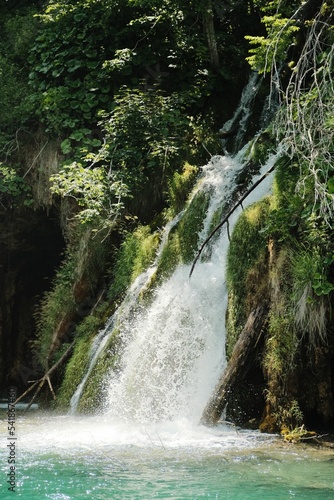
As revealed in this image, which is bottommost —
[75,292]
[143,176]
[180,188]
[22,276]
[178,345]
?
[178,345]

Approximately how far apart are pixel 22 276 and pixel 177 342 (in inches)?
227

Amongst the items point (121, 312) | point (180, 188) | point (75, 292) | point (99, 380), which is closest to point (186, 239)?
point (180, 188)

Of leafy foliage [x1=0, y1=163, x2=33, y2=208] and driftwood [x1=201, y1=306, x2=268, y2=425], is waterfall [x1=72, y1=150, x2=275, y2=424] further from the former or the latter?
leafy foliage [x1=0, y1=163, x2=33, y2=208]

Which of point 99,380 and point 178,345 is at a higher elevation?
point 178,345

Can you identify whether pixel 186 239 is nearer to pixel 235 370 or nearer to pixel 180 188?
pixel 180 188

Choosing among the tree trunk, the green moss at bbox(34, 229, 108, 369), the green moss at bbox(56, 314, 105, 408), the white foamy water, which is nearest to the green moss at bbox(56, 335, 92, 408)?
the green moss at bbox(56, 314, 105, 408)

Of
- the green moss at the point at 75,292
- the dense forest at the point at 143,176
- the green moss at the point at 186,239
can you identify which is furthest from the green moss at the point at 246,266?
the green moss at the point at 75,292

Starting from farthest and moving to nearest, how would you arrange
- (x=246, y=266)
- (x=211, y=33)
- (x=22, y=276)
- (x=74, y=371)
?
(x=22, y=276) → (x=211, y=33) → (x=74, y=371) → (x=246, y=266)

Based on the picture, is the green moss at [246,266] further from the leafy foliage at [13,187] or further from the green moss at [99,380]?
the leafy foliage at [13,187]

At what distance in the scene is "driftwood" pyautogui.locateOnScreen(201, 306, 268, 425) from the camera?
7.08m

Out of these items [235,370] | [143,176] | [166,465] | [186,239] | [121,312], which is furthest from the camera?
[143,176]

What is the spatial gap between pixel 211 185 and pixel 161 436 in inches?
141

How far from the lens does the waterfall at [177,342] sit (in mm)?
7660

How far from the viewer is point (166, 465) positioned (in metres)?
5.69
